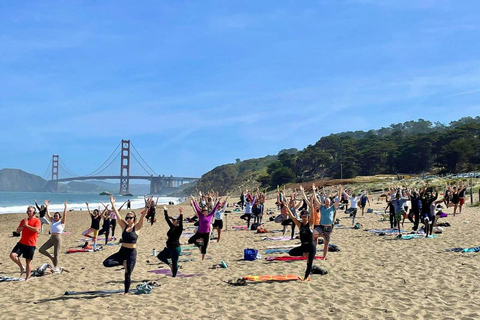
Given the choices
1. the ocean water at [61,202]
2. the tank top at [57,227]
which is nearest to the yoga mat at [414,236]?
the tank top at [57,227]

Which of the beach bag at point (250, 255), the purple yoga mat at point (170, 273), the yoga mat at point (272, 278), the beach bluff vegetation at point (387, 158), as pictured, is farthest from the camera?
the beach bluff vegetation at point (387, 158)

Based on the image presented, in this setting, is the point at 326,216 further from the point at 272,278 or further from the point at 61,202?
the point at 61,202

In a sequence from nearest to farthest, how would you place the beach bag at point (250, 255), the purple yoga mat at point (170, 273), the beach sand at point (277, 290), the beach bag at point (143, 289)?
the beach sand at point (277, 290)
the beach bag at point (143, 289)
the purple yoga mat at point (170, 273)
the beach bag at point (250, 255)

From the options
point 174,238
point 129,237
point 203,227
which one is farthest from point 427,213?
point 129,237

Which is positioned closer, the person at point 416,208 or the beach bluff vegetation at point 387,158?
the person at point 416,208

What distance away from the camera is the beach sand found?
6387 millimetres

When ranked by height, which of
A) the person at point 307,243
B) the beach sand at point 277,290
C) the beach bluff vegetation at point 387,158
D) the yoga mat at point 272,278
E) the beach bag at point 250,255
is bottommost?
the beach sand at point 277,290

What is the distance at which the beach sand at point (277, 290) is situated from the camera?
639 centimetres

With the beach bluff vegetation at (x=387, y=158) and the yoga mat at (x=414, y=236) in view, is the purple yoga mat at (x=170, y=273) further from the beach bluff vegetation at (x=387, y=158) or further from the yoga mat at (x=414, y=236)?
the beach bluff vegetation at (x=387, y=158)

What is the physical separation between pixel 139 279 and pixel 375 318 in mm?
4971

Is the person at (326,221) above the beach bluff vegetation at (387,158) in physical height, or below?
below

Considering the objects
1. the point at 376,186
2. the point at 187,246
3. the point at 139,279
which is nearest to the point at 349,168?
the point at 376,186

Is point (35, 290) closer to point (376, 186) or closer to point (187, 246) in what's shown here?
point (187, 246)

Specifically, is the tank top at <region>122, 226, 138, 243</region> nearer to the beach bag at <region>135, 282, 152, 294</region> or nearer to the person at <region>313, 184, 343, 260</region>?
the beach bag at <region>135, 282, 152, 294</region>
